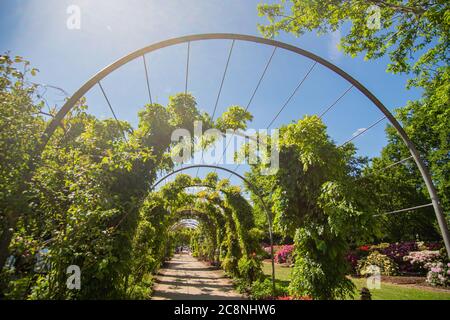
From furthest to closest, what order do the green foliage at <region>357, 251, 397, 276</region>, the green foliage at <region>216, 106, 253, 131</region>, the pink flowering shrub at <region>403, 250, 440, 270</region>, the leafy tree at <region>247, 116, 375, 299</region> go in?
the green foliage at <region>357, 251, 397, 276</region>, the pink flowering shrub at <region>403, 250, 440, 270</region>, the green foliage at <region>216, 106, 253, 131</region>, the leafy tree at <region>247, 116, 375, 299</region>

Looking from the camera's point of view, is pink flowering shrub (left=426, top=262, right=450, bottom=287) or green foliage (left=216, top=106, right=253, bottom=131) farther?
pink flowering shrub (left=426, top=262, right=450, bottom=287)

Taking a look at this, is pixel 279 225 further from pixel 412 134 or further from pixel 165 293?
pixel 412 134

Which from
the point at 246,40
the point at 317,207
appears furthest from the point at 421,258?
the point at 246,40

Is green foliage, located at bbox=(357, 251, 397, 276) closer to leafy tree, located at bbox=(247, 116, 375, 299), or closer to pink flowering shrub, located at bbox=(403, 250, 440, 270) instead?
pink flowering shrub, located at bbox=(403, 250, 440, 270)

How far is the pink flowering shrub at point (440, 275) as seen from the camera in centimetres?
962

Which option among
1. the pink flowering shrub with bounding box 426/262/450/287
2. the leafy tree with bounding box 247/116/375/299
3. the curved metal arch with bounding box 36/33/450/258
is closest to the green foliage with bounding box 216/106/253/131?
the leafy tree with bounding box 247/116/375/299

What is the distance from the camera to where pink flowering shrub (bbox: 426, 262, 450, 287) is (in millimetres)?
9625

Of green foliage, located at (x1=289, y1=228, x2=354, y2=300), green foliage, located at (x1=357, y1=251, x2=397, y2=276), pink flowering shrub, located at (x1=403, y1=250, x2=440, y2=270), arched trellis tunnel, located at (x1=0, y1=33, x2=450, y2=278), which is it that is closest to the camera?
arched trellis tunnel, located at (x1=0, y1=33, x2=450, y2=278)

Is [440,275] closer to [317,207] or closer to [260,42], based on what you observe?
[317,207]

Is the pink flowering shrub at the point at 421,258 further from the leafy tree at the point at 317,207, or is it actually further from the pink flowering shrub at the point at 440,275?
the leafy tree at the point at 317,207

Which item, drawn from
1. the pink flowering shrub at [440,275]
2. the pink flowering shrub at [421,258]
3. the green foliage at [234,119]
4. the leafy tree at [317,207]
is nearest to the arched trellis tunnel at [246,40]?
the leafy tree at [317,207]

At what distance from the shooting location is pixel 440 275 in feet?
32.1

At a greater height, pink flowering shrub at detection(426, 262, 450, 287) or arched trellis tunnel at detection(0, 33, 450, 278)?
arched trellis tunnel at detection(0, 33, 450, 278)

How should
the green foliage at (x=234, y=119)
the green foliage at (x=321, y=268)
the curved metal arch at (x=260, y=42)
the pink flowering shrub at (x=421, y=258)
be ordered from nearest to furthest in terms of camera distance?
the curved metal arch at (x=260, y=42) < the green foliage at (x=321, y=268) < the green foliage at (x=234, y=119) < the pink flowering shrub at (x=421, y=258)
